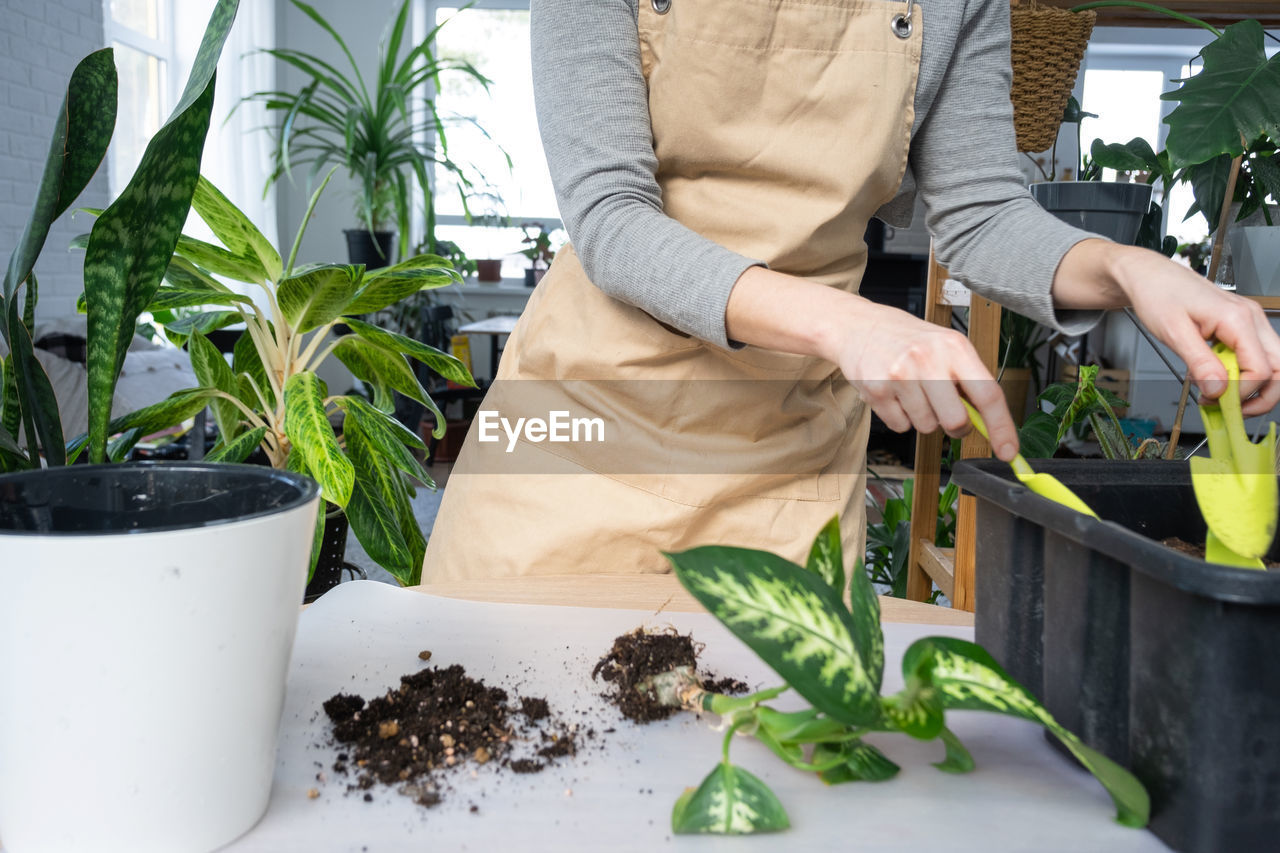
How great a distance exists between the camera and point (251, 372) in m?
1.40

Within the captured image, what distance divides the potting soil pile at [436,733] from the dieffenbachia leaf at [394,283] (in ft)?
2.72

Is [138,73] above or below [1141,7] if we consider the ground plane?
above

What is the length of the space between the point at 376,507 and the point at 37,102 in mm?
→ 3105

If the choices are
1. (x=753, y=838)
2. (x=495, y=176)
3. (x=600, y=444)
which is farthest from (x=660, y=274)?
(x=495, y=176)

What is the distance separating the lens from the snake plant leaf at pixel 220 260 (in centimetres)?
107

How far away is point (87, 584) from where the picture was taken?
0.95 feet

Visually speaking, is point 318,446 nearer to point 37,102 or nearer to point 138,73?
point 37,102

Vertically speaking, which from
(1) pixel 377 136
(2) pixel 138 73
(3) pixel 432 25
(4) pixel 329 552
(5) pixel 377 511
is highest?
(3) pixel 432 25

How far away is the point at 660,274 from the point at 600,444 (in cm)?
23

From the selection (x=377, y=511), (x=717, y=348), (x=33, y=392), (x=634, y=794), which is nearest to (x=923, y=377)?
(x=634, y=794)

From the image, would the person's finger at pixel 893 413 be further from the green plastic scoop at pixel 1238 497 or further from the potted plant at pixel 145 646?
the potted plant at pixel 145 646

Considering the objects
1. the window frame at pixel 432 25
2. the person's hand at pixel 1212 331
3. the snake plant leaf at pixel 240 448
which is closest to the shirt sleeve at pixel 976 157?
the person's hand at pixel 1212 331

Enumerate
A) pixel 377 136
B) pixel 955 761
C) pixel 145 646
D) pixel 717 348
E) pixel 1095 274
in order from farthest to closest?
pixel 377 136 < pixel 717 348 < pixel 1095 274 < pixel 955 761 < pixel 145 646

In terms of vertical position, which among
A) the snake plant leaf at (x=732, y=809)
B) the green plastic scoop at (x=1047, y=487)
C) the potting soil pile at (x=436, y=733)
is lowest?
the potting soil pile at (x=436, y=733)
